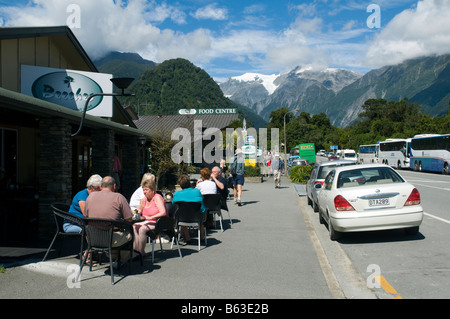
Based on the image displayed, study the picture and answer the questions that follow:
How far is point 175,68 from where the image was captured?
4801 inches

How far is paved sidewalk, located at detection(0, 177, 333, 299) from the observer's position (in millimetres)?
5266

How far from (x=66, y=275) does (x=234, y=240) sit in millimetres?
3774

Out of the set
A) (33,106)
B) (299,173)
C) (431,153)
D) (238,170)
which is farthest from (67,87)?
(431,153)

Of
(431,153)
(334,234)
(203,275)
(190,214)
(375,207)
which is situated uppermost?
(431,153)

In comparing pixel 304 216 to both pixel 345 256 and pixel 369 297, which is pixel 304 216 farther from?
pixel 369 297

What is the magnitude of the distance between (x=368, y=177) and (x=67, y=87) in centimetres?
984

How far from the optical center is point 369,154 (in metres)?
58.6

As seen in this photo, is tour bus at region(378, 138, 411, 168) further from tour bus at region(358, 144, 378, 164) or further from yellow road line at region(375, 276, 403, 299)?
yellow road line at region(375, 276, 403, 299)

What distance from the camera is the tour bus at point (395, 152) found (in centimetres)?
4484

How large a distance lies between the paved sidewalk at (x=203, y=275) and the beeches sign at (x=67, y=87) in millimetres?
6747

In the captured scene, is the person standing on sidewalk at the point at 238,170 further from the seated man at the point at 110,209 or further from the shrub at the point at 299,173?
the shrub at the point at 299,173

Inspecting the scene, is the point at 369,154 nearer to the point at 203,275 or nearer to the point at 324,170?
the point at 324,170

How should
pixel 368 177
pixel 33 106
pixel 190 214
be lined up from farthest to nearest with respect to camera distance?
pixel 368 177
pixel 190 214
pixel 33 106

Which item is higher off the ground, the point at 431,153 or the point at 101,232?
the point at 431,153
